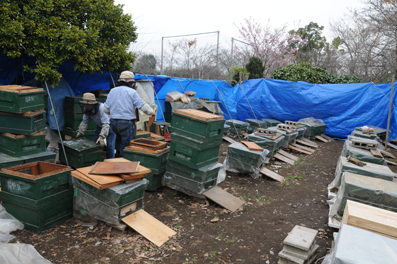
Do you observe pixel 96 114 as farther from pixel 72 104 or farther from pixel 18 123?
pixel 72 104

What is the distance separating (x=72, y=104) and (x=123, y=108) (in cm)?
226

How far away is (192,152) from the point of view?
5.00 meters

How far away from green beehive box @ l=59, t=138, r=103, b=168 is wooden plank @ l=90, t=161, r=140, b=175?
151cm

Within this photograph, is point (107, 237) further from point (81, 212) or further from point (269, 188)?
point (269, 188)

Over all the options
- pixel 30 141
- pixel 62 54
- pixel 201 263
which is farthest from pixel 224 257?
pixel 62 54

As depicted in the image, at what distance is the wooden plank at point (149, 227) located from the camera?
12.5 ft

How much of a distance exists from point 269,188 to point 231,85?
9.18m

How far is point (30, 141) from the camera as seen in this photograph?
199 inches

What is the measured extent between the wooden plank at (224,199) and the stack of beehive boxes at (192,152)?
0.15 meters

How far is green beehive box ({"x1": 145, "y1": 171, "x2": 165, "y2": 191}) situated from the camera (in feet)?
17.4

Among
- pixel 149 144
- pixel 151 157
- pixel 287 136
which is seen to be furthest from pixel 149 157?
pixel 287 136

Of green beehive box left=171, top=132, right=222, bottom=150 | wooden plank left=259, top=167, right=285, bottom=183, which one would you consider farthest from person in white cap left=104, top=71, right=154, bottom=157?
wooden plank left=259, top=167, right=285, bottom=183

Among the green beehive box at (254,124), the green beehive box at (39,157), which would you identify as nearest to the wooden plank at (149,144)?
the green beehive box at (39,157)

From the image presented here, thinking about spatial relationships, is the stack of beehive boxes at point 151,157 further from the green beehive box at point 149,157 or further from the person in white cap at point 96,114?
the person in white cap at point 96,114
